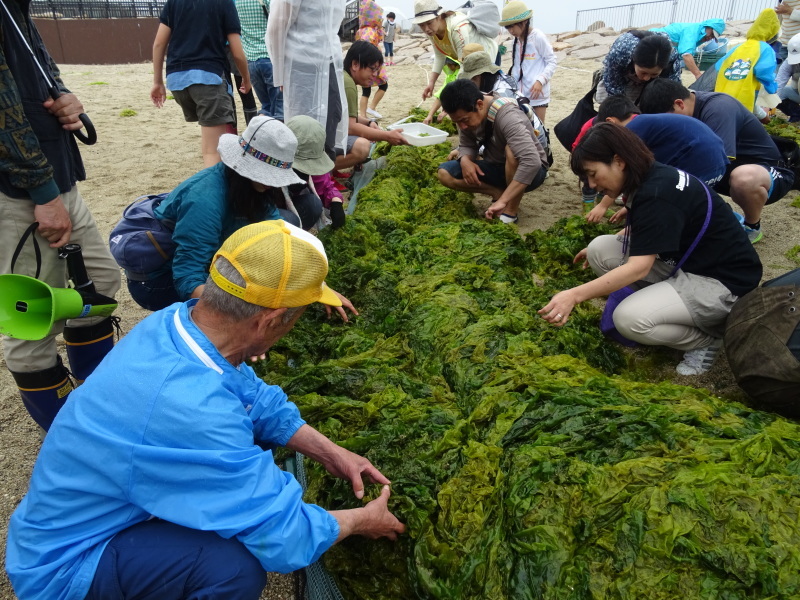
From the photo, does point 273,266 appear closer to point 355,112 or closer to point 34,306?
point 34,306

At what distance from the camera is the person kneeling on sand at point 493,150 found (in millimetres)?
4707

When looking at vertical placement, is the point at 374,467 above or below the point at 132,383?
below

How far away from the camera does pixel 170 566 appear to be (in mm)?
1591

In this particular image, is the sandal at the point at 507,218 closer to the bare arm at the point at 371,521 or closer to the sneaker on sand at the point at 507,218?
the sneaker on sand at the point at 507,218

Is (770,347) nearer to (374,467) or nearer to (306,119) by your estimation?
(374,467)

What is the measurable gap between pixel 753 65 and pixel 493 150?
8.83 ft

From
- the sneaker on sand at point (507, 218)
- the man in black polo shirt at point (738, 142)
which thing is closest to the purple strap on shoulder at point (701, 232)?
the man in black polo shirt at point (738, 142)

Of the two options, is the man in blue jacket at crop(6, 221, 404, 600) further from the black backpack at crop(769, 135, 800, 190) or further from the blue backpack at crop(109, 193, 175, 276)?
the black backpack at crop(769, 135, 800, 190)

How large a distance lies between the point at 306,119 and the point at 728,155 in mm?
3157

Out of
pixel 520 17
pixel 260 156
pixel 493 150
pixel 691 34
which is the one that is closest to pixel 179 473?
pixel 260 156

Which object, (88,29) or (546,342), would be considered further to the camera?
(88,29)

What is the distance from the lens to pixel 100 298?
280cm

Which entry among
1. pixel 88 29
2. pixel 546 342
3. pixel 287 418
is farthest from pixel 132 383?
pixel 88 29

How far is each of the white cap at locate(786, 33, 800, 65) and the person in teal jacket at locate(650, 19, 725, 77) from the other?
50.9 inches
